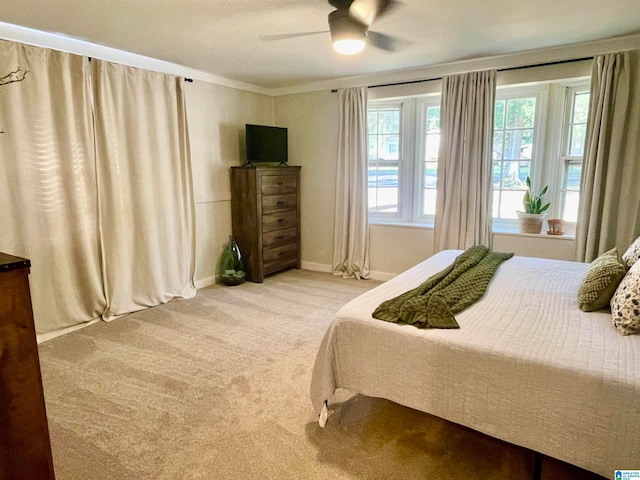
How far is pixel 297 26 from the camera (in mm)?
2742

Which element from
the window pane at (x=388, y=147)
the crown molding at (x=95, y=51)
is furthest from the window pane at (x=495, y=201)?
the crown molding at (x=95, y=51)

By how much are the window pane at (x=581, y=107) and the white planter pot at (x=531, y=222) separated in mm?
925

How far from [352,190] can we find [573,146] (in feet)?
7.26

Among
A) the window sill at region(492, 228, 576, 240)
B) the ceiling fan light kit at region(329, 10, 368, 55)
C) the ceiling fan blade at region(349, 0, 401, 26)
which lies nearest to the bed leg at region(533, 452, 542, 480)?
the ceiling fan light kit at region(329, 10, 368, 55)

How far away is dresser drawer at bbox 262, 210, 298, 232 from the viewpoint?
4.53 m

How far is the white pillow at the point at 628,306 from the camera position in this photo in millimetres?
1571

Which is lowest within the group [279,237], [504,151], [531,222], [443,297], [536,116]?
Result: [279,237]

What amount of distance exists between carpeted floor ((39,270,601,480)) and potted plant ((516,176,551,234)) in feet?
7.26

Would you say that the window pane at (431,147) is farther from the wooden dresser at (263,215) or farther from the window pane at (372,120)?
the wooden dresser at (263,215)

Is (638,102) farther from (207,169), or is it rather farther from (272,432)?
(207,169)

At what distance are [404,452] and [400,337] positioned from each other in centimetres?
57

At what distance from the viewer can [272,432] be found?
1942 millimetres

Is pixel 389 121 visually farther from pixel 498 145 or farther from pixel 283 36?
pixel 283 36

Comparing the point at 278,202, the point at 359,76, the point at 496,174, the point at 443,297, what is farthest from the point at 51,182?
the point at 496,174
